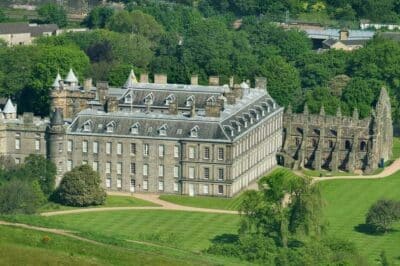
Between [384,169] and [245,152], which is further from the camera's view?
[384,169]

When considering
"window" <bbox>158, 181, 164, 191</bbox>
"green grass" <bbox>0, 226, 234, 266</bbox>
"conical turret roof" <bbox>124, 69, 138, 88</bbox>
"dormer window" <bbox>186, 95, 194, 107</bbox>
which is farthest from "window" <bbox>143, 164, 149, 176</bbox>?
"green grass" <bbox>0, 226, 234, 266</bbox>

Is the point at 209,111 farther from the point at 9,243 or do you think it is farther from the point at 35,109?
the point at 9,243

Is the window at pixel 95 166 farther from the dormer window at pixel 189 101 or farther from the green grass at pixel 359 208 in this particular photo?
the green grass at pixel 359 208

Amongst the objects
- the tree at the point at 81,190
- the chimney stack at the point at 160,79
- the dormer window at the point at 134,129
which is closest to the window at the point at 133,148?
the dormer window at the point at 134,129

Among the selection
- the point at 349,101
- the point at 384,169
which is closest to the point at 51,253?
the point at 384,169

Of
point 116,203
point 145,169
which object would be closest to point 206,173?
point 145,169
